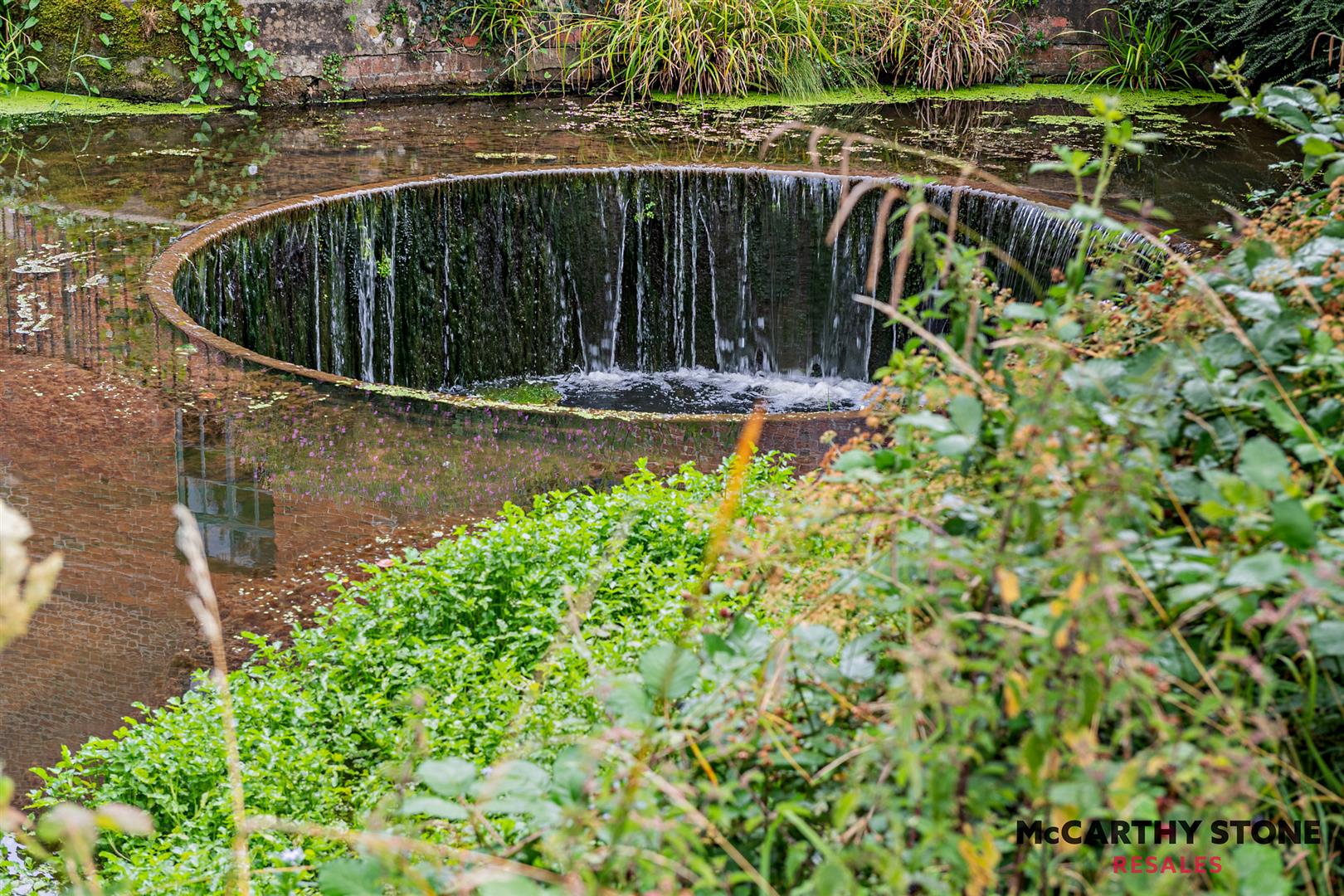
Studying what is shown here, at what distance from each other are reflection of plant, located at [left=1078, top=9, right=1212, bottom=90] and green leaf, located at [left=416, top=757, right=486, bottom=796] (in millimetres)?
9228

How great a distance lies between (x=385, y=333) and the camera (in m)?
6.52

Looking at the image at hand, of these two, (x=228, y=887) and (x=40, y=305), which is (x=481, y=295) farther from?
(x=228, y=887)

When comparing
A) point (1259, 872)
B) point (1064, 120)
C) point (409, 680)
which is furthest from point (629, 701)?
point (1064, 120)

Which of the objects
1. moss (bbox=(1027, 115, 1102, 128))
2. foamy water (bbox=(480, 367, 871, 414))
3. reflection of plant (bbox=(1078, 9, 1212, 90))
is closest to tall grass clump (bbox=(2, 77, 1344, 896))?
foamy water (bbox=(480, 367, 871, 414))

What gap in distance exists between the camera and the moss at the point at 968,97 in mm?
8750

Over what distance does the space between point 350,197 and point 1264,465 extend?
5.55 meters

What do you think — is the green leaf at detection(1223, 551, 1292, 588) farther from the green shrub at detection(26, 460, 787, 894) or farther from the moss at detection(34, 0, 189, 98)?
the moss at detection(34, 0, 189, 98)

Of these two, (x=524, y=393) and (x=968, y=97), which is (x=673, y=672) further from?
(x=968, y=97)

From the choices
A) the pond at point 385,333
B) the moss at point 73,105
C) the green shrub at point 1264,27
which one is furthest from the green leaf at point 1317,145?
the moss at point 73,105

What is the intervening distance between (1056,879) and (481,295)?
5.78m

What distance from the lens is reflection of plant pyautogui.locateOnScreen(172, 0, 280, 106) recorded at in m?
8.32

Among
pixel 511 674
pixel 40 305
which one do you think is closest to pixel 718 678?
pixel 511 674

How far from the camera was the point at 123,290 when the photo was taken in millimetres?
5074

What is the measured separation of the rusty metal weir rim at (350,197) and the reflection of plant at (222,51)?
2.43 meters
